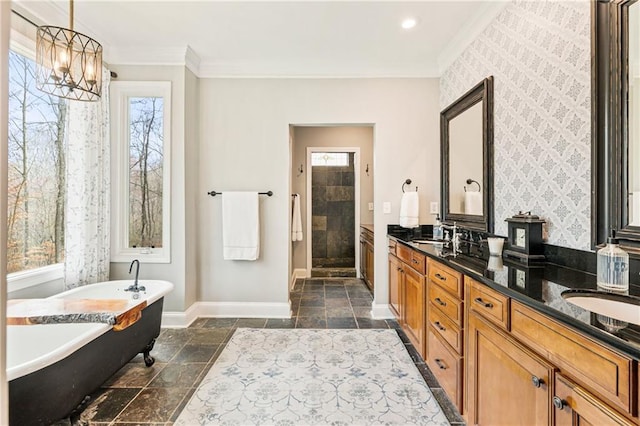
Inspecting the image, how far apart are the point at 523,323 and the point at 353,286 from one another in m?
3.50

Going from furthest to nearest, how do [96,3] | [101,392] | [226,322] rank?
[226,322] → [96,3] → [101,392]

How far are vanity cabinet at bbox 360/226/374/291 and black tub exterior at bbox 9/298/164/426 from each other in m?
2.89

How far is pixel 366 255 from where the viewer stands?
4590mm

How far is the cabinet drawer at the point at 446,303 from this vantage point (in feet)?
5.62

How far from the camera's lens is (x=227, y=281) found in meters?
3.37

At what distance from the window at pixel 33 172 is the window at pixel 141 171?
520mm

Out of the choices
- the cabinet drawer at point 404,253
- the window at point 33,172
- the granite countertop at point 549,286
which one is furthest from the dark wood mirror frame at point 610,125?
the window at point 33,172

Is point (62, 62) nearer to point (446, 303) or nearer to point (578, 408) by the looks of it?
point (446, 303)

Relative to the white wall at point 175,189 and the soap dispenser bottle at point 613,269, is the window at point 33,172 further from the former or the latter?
the soap dispenser bottle at point 613,269

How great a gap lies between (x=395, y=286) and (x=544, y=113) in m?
1.89

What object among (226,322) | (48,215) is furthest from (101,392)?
(48,215)

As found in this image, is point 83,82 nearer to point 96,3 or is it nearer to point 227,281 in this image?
point 96,3

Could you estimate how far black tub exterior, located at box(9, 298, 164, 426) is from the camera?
1379 mm

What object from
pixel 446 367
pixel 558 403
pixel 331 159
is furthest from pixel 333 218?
pixel 558 403
